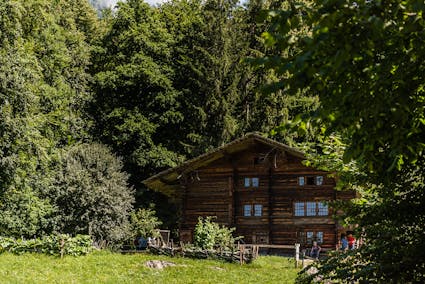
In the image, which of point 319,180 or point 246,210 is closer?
point 319,180

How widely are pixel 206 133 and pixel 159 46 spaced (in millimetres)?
9511

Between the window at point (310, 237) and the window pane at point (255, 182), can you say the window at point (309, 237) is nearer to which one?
the window at point (310, 237)

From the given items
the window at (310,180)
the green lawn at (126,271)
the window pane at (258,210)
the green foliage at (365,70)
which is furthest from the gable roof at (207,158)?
the green foliage at (365,70)

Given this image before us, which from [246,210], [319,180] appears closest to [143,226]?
[246,210]

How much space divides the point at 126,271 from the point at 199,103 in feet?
82.1

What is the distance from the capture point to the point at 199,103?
5044 centimetres

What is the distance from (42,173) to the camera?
37.5m

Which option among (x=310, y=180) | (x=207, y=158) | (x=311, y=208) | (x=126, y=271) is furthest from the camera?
(x=207, y=158)

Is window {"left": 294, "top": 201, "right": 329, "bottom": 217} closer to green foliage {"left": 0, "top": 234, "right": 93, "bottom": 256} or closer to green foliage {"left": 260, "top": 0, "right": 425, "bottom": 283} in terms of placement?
green foliage {"left": 0, "top": 234, "right": 93, "bottom": 256}

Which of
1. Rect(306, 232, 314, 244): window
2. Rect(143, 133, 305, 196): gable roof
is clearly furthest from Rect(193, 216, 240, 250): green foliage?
Rect(306, 232, 314, 244): window

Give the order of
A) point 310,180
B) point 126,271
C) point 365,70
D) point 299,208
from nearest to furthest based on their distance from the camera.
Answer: point 365,70 → point 126,271 → point 310,180 → point 299,208

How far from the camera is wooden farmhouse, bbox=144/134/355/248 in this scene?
38.0 metres

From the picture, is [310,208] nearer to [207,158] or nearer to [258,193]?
[258,193]

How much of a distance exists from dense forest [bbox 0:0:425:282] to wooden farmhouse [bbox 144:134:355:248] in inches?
157
